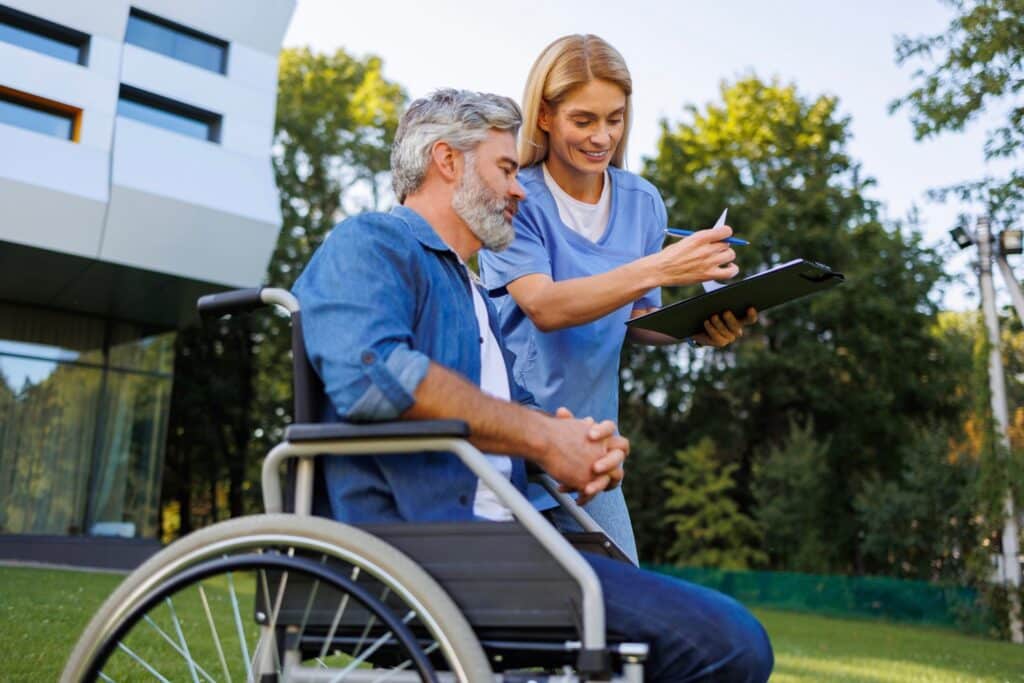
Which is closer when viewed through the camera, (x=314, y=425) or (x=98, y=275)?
(x=314, y=425)

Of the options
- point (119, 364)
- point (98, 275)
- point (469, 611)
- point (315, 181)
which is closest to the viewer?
point (469, 611)

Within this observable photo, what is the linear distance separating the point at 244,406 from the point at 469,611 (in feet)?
86.1

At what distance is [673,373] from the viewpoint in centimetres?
2447

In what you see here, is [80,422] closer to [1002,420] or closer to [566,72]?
[1002,420]

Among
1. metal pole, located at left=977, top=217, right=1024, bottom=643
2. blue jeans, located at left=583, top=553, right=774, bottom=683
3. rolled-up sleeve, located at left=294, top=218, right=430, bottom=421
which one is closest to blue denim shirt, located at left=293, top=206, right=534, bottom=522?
rolled-up sleeve, located at left=294, top=218, right=430, bottom=421

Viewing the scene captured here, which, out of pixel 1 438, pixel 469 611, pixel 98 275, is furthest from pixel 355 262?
pixel 1 438

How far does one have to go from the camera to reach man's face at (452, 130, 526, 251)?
85.3 inches

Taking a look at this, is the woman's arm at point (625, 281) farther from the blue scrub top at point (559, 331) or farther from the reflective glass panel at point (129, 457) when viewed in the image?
the reflective glass panel at point (129, 457)

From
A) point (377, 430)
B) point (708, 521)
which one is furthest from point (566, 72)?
point (708, 521)

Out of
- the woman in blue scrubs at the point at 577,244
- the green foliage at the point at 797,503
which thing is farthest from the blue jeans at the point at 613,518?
the green foliage at the point at 797,503

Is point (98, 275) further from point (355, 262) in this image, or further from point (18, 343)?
point (355, 262)

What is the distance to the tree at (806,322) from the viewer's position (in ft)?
75.3

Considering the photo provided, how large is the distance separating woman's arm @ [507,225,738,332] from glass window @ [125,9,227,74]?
1538 centimetres

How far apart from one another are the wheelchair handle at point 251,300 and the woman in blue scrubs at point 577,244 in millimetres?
786
